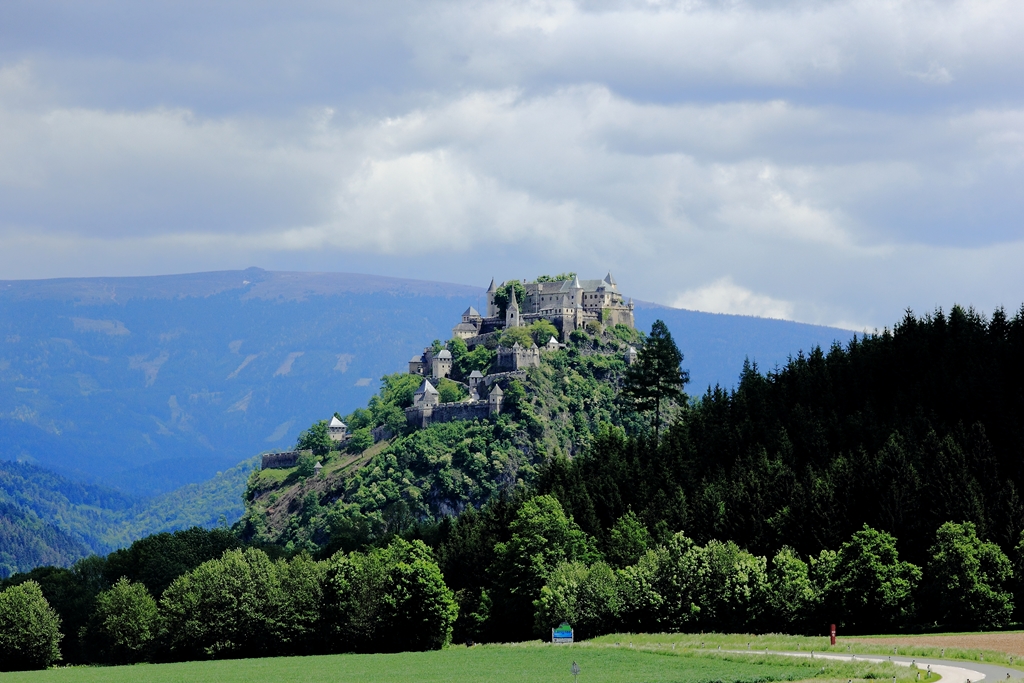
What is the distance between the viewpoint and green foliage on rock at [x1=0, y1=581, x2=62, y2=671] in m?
123

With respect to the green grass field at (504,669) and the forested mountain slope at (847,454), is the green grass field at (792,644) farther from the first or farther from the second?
the forested mountain slope at (847,454)

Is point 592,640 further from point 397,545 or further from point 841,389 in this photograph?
point 841,389

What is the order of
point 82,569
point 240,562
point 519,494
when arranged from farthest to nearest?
1. point 82,569
2. point 519,494
3. point 240,562

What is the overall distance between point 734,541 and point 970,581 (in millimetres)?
27466

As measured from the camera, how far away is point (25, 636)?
124 meters

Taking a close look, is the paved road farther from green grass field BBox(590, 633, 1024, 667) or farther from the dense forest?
the dense forest

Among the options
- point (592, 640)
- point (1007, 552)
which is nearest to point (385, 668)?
point (592, 640)

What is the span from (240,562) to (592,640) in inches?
1518

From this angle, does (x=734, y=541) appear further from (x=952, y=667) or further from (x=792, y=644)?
(x=952, y=667)

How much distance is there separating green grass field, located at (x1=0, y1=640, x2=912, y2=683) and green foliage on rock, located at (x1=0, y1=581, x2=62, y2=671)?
9720 mm

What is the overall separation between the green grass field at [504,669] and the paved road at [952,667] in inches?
90.4

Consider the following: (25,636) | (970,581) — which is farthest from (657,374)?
(25,636)

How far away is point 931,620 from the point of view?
336ft

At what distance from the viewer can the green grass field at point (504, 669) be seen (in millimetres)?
80062
